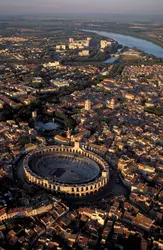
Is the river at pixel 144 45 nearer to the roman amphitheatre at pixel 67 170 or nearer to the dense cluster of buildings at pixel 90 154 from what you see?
the dense cluster of buildings at pixel 90 154

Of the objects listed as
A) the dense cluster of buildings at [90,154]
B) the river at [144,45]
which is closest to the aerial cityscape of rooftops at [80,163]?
the dense cluster of buildings at [90,154]

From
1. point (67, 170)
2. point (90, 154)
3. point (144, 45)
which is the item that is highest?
point (144, 45)

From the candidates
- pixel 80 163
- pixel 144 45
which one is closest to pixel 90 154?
pixel 80 163

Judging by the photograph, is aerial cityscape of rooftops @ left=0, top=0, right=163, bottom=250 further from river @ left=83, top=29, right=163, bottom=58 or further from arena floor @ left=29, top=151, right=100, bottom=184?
river @ left=83, top=29, right=163, bottom=58

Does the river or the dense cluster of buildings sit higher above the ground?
the river

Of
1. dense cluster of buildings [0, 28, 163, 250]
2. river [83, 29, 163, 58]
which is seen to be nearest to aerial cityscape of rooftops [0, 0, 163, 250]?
dense cluster of buildings [0, 28, 163, 250]

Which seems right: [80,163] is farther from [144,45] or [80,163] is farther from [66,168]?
[144,45]

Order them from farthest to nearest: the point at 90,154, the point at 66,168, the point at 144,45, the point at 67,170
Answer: the point at 144,45 < the point at 90,154 < the point at 66,168 < the point at 67,170

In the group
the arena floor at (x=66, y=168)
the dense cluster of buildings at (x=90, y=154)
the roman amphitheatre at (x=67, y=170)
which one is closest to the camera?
the dense cluster of buildings at (x=90, y=154)
